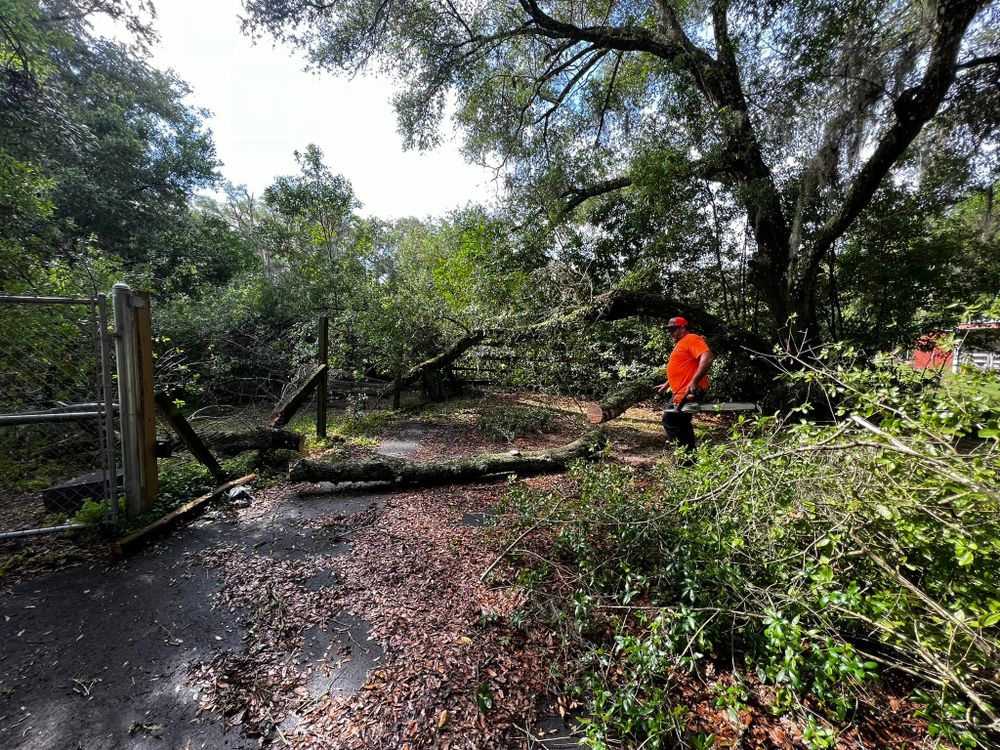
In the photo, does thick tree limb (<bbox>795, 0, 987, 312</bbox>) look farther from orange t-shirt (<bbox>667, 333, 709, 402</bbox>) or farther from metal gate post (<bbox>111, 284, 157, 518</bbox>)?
metal gate post (<bbox>111, 284, 157, 518</bbox>)

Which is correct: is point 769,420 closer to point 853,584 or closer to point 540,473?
point 853,584

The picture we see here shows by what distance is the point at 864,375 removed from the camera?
198 cm

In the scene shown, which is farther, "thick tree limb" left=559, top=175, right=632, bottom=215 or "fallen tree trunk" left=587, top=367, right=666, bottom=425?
"thick tree limb" left=559, top=175, right=632, bottom=215

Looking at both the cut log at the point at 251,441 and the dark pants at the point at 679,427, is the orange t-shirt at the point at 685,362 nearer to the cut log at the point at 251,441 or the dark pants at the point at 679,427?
the dark pants at the point at 679,427

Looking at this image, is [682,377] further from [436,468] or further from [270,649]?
[270,649]

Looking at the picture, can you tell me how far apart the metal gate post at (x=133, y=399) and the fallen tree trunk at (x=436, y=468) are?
130 cm

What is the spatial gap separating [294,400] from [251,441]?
1.25 metres

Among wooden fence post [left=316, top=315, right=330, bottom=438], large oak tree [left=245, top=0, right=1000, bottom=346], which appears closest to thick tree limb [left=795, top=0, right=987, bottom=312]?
large oak tree [left=245, top=0, right=1000, bottom=346]

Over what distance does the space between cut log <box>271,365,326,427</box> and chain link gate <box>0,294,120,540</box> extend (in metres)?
2.00

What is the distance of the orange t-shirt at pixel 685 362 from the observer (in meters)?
4.75

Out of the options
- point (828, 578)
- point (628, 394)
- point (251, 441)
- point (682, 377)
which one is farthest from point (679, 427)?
point (251, 441)

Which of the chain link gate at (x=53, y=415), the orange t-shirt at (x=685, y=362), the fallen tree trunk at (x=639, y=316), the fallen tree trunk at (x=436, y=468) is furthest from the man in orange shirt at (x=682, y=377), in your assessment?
the chain link gate at (x=53, y=415)

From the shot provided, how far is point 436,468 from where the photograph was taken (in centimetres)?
473

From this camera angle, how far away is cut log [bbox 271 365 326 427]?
6074 mm
